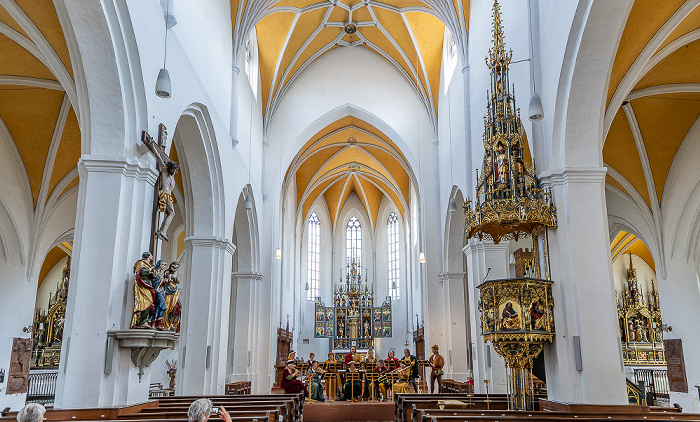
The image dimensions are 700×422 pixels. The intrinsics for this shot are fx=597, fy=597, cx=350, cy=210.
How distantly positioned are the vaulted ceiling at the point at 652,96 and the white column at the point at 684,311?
1.48m

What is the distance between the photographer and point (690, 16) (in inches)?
361

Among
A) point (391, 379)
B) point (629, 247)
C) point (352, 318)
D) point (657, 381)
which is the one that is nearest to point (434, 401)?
point (391, 379)

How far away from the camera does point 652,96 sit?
12586mm

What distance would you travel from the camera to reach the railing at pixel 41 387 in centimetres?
1755

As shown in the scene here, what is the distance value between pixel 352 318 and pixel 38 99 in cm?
2009

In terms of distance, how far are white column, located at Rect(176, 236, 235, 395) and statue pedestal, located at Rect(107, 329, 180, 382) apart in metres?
4.09

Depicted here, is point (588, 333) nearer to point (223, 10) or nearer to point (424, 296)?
point (223, 10)

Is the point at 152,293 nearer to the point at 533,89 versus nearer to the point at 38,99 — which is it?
the point at 533,89

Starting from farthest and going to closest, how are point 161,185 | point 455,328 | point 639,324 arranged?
1. point 639,324
2. point 455,328
3. point 161,185

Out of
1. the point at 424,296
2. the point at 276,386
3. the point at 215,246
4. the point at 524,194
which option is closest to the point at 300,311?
the point at 276,386

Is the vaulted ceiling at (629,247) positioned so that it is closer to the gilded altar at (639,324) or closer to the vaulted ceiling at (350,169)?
the gilded altar at (639,324)

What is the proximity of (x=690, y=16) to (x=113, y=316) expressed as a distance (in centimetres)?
938

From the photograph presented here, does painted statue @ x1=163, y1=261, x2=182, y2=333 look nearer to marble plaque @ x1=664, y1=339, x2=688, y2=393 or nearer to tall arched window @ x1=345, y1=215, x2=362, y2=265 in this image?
marble plaque @ x1=664, y1=339, x2=688, y2=393

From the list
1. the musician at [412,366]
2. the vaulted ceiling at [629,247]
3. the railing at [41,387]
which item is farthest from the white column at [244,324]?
the vaulted ceiling at [629,247]
